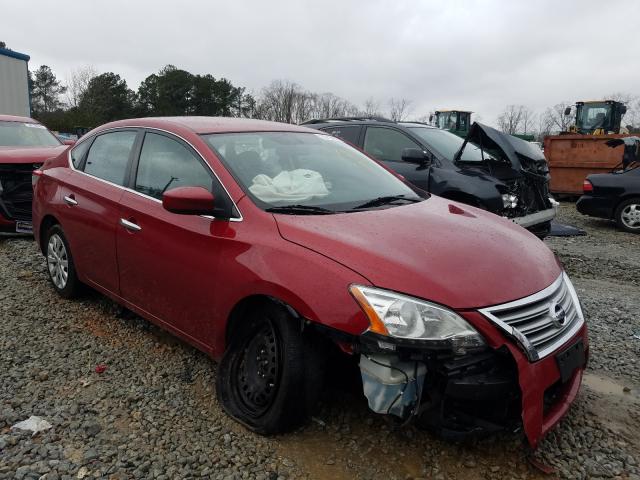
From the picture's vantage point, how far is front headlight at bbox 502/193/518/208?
238 inches

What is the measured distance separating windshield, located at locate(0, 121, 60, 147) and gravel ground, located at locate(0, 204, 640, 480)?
15.6 ft

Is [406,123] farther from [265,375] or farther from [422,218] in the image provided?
[265,375]

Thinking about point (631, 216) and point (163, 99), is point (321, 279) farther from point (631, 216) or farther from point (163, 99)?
point (163, 99)

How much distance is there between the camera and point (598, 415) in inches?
115

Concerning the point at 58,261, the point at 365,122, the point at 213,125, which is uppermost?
the point at 365,122

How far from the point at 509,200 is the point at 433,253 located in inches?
158

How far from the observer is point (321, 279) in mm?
2361

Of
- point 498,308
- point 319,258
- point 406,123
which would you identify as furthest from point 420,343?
point 406,123

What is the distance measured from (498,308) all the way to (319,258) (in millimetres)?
807

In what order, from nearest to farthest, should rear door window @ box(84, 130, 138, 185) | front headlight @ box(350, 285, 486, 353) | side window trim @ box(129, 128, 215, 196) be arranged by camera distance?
front headlight @ box(350, 285, 486, 353)
side window trim @ box(129, 128, 215, 196)
rear door window @ box(84, 130, 138, 185)

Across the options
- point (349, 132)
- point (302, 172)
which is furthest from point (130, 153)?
point (349, 132)

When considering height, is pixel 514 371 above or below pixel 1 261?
above

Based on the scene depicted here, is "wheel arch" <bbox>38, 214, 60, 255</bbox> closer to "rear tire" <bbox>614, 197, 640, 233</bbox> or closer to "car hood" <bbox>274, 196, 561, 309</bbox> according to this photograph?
"car hood" <bbox>274, 196, 561, 309</bbox>

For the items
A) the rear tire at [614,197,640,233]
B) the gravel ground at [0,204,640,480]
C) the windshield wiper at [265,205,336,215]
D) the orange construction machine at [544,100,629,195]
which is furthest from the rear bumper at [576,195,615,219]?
the windshield wiper at [265,205,336,215]
